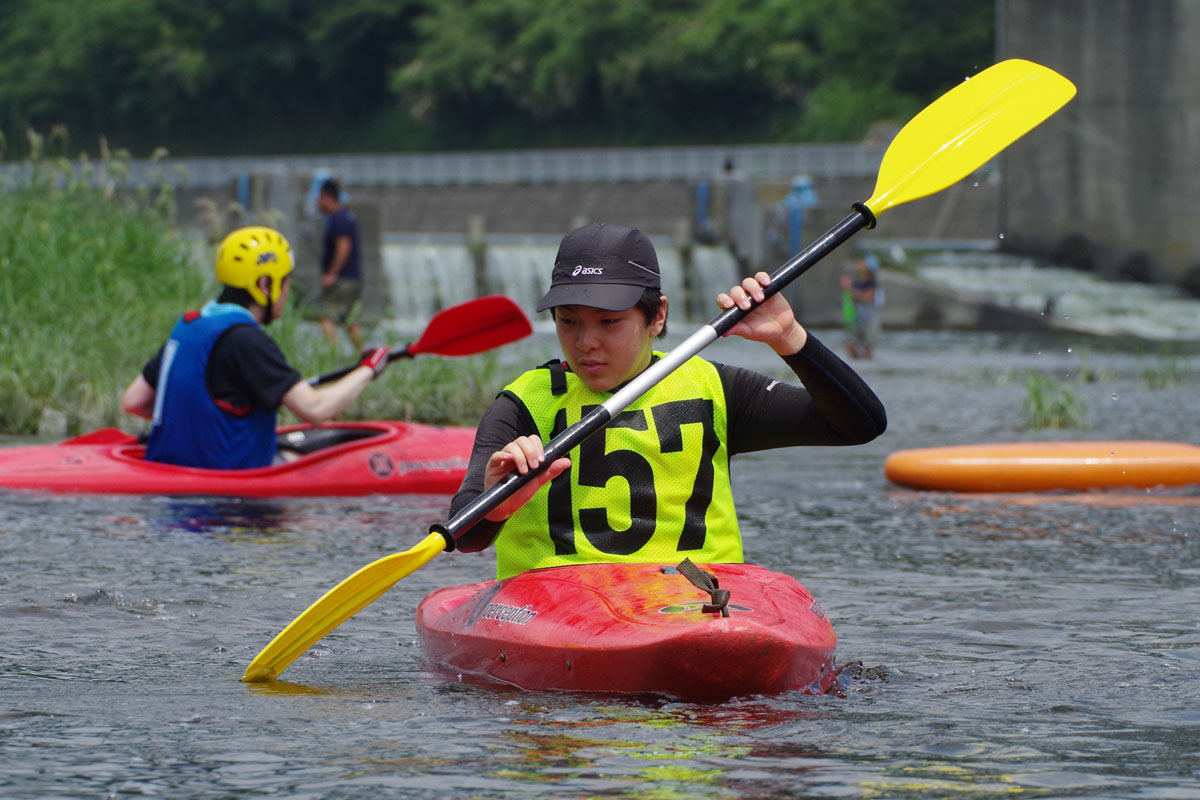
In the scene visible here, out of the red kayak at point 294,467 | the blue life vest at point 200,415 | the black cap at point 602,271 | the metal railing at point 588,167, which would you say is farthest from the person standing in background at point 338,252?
the metal railing at point 588,167

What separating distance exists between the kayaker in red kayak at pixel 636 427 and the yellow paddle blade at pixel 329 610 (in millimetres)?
274

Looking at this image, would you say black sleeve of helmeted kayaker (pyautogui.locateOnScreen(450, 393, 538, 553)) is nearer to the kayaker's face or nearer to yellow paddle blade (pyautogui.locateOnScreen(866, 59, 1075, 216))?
the kayaker's face

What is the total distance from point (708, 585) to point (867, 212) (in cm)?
106

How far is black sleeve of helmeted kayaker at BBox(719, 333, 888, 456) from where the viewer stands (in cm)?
360

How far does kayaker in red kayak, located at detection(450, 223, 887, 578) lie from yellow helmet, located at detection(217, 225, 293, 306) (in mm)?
3084

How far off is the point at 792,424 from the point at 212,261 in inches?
295

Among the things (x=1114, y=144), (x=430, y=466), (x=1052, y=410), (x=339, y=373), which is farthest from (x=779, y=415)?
(x=1114, y=144)

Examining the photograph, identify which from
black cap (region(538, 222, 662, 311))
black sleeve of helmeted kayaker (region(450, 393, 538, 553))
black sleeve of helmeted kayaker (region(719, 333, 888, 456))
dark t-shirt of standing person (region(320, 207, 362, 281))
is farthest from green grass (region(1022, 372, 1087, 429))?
black cap (region(538, 222, 662, 311))

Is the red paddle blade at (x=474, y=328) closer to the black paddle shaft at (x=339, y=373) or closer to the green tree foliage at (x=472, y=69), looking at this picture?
the black paddle shaft at (x=339, y=373)

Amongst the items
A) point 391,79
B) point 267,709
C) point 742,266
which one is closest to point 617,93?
point 391,79

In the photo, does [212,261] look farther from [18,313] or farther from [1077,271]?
[1077,271]

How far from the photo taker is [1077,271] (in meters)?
23.7

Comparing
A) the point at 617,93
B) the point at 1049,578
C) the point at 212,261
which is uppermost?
the point at 617,93

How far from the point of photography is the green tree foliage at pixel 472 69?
39562 millimetres
